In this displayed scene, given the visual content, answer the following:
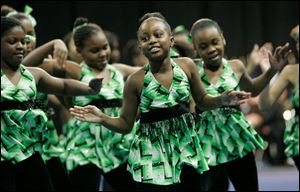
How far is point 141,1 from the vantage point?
9.97 meters

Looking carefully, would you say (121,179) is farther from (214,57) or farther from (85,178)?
(214,57)

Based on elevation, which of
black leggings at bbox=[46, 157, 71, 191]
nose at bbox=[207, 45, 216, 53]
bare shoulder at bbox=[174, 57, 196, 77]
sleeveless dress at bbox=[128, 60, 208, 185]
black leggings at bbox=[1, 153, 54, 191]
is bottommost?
black leggings at bbox=[46, 157, 71, 191]

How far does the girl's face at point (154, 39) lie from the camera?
4035 millimetres

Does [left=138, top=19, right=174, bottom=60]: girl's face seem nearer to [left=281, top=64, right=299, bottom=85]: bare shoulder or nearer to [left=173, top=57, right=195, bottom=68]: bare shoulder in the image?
[left=173, top=57, right=195, bottom=68]: bare shoulder

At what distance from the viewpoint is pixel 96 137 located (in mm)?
5094

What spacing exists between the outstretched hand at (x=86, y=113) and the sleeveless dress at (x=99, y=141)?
946mm

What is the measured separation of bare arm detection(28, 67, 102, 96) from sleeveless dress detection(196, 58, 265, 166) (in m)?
0.75

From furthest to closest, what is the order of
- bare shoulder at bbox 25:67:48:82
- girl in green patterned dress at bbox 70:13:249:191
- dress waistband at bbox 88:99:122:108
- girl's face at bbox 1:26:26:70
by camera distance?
dress waistband at bbox 88:99:122:108, bare shoulder at bbox 25:67:48:82, girl's face at bbox 1:26:26:70, girl in green patterned dress at bbox 70:13:249:191

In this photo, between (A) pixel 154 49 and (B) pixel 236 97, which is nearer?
(B) pixel 236 97

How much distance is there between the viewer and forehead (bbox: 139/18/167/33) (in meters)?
4.07

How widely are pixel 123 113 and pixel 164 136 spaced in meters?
0.28

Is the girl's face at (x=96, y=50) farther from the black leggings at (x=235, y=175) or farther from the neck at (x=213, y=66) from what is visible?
the black leggings at (x=235, y=175)

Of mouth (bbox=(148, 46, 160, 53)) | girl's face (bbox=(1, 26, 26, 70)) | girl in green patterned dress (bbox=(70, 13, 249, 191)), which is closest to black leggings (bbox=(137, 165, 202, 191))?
girl in green patterned dress (bbox=(70, 13, 249, 191))

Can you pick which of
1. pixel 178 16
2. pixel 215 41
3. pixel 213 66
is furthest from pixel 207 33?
pixel 178 16
